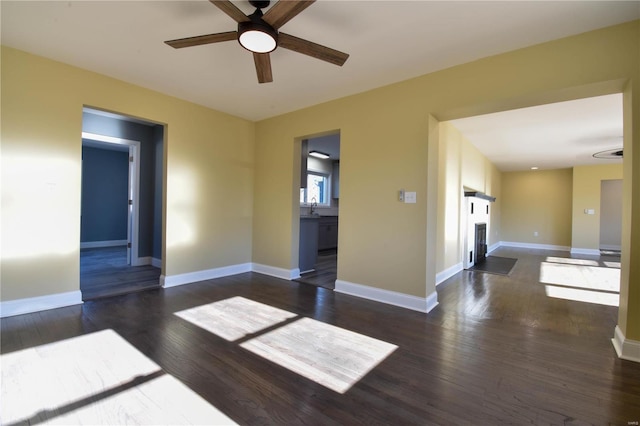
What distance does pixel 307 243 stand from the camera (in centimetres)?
488

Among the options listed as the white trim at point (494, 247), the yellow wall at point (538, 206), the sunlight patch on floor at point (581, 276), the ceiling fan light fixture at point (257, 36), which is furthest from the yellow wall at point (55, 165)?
the yellow wall at point (538, 206)

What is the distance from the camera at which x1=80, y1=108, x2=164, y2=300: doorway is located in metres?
4.40

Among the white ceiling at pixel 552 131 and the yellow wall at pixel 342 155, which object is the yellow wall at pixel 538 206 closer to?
the white ceiling at pixel 552 131

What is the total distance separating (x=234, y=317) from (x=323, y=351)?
1107mm

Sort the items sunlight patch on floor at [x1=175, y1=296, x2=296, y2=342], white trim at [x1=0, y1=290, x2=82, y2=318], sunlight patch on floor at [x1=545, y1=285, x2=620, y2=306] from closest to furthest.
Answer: sunlight patch on floor at [x1=175, y1=296, x2=296, y2=342] < white trim at [x1=0, y1=290, x2=82, y2=318] < sunlight patch on floor at [x1=545, y1=285, x2=620, y2=306]

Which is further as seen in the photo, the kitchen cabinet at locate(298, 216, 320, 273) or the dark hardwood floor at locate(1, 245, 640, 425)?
the kitchen cabinet at locate(298, 216, 320, 273)

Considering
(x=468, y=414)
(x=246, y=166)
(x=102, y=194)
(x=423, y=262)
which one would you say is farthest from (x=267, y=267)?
(x=102, y=194)

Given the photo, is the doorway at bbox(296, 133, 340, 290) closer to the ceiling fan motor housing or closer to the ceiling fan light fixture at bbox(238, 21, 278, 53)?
the ceiling fan light fixture at bbox(238, 21, 278, 53)

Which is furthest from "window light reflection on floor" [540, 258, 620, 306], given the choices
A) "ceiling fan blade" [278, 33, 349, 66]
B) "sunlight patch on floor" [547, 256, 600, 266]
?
"ceiling fan blade" [278, 33, 349, 66]

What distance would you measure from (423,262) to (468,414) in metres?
1.73

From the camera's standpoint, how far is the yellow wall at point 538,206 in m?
8.59

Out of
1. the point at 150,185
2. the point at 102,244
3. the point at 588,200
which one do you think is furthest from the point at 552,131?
the point at 102,244

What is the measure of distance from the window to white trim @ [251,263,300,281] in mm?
2958

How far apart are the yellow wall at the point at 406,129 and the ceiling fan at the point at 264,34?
1.25 m
